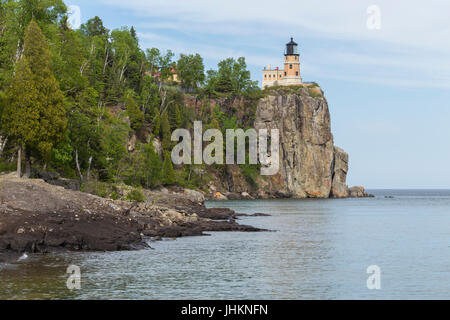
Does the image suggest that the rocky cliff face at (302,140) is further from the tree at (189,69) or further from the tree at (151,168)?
the tree at (151,168)

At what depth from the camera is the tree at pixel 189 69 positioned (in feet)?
466

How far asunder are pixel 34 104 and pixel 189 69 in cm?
10087

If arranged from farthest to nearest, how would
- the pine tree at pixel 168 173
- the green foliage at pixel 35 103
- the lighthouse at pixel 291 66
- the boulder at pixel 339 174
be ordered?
the lighthouse at pixel 291 66
the boulder at pixel 339 174
the pine tree at pixel 168 173
the green foliage at pixel 35 103

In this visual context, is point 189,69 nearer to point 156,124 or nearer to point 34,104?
point 156,124

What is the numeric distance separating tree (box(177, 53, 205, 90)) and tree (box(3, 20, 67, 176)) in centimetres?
9695

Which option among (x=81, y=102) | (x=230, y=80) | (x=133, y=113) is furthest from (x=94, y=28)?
(x=81, y=102)

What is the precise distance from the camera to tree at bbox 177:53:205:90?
466 ft

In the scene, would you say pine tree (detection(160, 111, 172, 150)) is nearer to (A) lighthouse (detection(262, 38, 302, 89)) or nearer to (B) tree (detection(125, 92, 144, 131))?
(B) tree (detection(125, 92, 144, 131))

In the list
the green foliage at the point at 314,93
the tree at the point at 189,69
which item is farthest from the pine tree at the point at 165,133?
the green foliage at the point at 314,93

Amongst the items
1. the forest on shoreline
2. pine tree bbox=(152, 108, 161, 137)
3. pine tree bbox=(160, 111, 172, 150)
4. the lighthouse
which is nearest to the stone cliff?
the lighthouse

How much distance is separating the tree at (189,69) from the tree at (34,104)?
318 feet

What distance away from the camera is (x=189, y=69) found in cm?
14288
